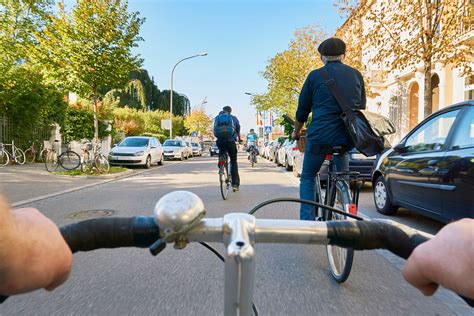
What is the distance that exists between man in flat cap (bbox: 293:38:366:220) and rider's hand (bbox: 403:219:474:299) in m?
2.88

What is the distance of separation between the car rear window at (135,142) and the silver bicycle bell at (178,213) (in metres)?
18.6

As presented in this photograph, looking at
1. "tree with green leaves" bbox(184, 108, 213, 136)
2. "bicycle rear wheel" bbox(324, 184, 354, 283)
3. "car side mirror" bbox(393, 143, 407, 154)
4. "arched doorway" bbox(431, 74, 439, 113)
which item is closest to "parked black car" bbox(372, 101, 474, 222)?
"car side mirror" bbox(393, 143, 407, 154)

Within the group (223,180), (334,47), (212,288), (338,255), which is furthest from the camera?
(223,180)

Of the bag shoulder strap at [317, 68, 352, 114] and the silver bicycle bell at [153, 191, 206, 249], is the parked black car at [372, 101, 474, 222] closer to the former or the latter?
the bag shoulder strap at [317, 68, 352, 114]

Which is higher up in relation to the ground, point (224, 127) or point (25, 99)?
point (25, 99)

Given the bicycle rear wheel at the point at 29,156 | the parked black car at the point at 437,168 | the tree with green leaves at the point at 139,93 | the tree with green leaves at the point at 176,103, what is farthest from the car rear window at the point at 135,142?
the tree with green leaves at the point at 176,103

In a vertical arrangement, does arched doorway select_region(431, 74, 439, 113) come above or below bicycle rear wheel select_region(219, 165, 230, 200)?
above

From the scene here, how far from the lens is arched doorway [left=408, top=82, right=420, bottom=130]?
75.4ft

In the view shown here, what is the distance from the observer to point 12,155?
52.9 ft

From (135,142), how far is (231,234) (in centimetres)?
1889

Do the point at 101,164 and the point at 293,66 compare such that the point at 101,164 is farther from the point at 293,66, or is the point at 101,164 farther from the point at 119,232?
the point at 293,66

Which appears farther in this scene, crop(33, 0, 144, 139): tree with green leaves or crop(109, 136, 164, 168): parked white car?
crop(109, 136, 164, 168): parked white car

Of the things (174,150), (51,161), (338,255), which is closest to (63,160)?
(51,161)

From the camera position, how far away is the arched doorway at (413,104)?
22969 millimetres
